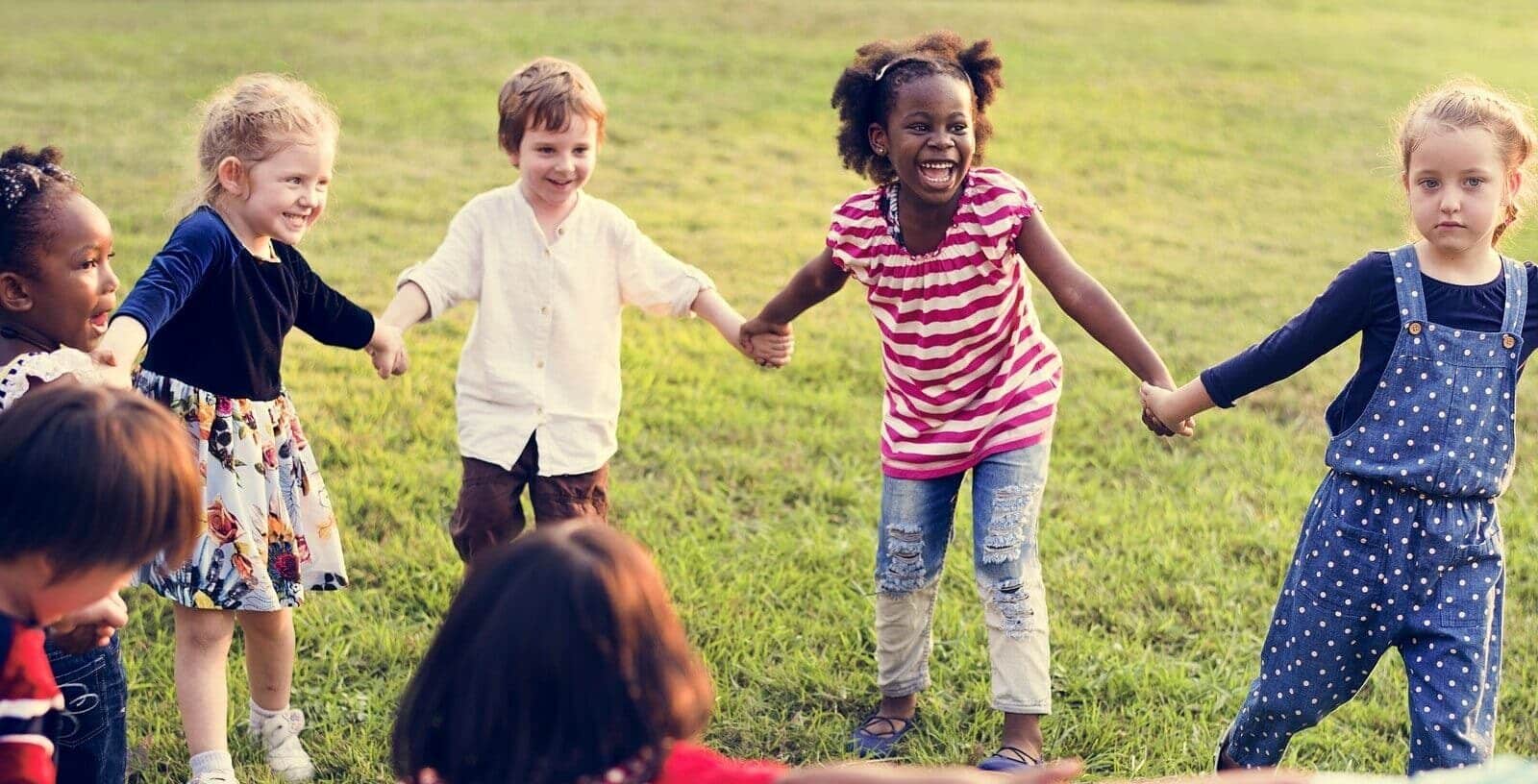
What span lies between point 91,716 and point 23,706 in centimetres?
90

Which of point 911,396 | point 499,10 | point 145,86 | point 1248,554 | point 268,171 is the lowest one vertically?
point 1248,554

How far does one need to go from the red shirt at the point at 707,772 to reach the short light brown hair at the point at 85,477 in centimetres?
88

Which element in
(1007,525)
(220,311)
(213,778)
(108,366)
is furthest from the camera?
(1007,525)

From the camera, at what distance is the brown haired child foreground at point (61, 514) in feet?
7.16

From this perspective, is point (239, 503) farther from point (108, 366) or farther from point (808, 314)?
point (808, 314)

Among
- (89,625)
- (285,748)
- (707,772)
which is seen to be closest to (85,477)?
(89,625)

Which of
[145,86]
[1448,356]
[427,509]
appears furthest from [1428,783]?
[145,86]

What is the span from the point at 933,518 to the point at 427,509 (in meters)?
2.00

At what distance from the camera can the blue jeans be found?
117 inches

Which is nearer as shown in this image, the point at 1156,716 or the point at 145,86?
the point at 1156,716

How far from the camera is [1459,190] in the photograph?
302cm

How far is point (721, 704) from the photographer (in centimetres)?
398

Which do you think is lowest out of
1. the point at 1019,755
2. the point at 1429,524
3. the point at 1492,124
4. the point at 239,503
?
the point at 1019,755

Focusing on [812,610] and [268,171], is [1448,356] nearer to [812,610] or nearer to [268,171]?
[812,610]
